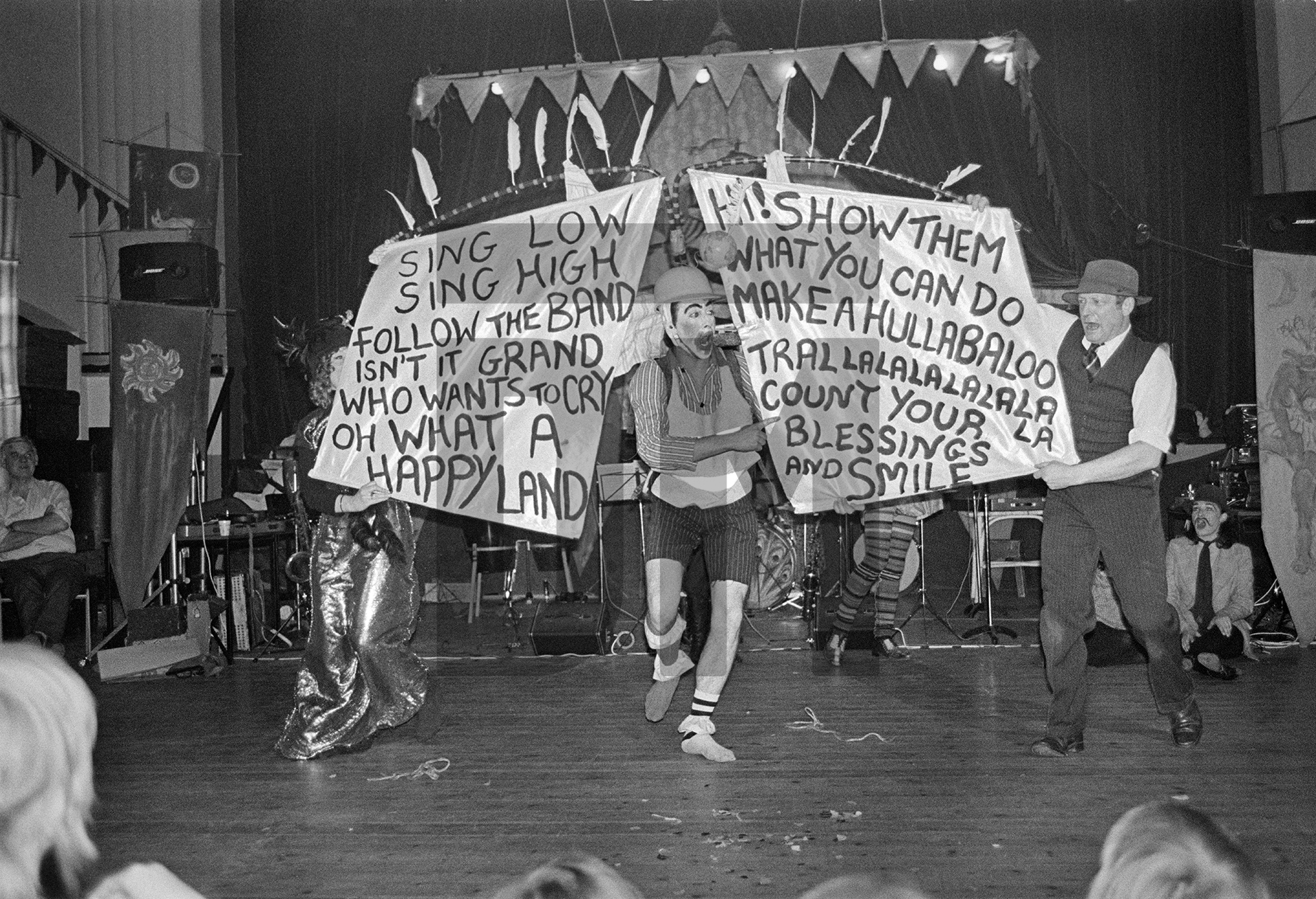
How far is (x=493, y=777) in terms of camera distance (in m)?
4.59

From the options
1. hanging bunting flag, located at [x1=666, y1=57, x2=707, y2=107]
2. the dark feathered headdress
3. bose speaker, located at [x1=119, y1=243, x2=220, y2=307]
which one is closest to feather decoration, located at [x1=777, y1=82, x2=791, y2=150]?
hanging bunting flag, located at [x1=666, y1=57, x2=707, y2=107]

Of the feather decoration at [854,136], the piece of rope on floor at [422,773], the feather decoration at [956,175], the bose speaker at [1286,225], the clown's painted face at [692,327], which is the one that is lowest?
the piece of rope on floor at [422,773]

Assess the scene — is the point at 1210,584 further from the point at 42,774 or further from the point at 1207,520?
the point at 42,774

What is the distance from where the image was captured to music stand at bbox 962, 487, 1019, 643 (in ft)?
26.3

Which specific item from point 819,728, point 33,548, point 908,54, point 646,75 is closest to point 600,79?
point 646,75

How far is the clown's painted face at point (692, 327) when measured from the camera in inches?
193

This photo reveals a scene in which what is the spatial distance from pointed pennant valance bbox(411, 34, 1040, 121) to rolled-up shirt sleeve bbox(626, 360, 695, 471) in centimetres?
668

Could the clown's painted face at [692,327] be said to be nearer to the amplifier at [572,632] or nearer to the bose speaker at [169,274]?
the amplifier at [572,632]

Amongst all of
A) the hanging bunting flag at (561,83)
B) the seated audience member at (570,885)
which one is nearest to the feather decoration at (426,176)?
the hanging bunting flag at (561,83)

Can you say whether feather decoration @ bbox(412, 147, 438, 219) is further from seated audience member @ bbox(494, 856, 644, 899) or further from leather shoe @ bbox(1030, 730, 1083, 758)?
seated audience member @ bbox(494, 856, 644, 899)

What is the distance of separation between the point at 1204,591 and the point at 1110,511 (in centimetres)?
293

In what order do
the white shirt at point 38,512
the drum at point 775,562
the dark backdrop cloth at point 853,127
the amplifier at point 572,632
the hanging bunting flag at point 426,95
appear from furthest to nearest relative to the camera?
the hanging bunting flag at point 426,95, the dark backdrop cloth at point 853,127, the drum at point 775,562, the white shirt at point 38,512, the amplifier at point 572,632

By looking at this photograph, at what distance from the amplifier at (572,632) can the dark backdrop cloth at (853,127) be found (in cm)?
480

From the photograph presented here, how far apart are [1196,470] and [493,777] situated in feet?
26.5
